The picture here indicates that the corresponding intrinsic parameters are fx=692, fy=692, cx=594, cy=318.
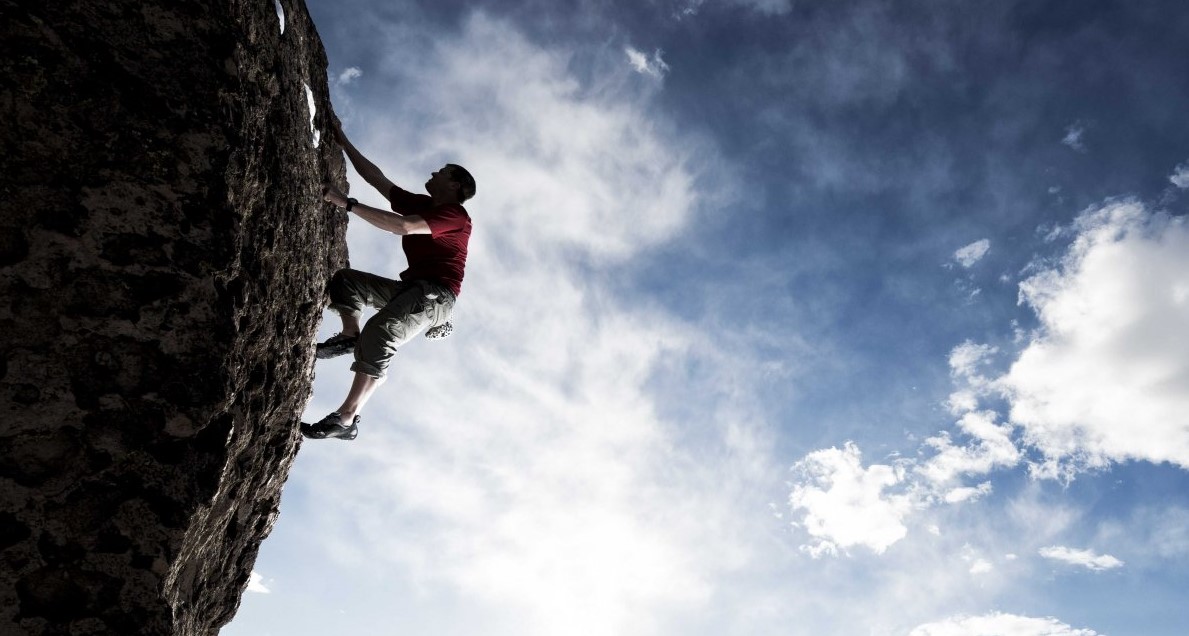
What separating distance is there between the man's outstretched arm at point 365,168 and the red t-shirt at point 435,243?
0.44 ft

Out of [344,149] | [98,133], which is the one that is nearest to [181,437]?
[98,133]

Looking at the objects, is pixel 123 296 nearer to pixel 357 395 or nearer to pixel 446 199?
pixel 357 395

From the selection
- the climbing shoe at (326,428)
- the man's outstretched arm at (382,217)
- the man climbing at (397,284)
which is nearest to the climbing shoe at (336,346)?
the man climbing at (397,284)

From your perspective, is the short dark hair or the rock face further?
the short dark hair

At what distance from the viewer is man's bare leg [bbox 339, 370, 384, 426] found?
5.77m

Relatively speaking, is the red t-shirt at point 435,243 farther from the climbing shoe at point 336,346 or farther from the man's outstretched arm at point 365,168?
the climbing shoe at point 336,346

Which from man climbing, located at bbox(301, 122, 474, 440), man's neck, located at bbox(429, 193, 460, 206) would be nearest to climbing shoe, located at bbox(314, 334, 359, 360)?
man climbing, located at bbox(301, 122, 474, 440)

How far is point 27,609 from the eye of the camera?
3121 millimetres

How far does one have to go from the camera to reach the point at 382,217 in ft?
17.9

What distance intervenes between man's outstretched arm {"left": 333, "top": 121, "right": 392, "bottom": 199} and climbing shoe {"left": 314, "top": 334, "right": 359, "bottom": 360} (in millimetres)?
1297

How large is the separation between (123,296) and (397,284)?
8.78 ft

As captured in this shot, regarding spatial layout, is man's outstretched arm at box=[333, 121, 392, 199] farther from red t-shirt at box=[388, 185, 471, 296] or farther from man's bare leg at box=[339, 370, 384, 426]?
man's bare leg at box=[339, 370, 384, 426]

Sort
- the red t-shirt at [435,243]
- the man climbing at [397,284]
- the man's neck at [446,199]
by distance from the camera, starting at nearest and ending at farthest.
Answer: the man climbing at [397,284]
the red t-shirt at [435,243]
the man's neck at [446,199]

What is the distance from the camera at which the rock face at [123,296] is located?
10.7ft
